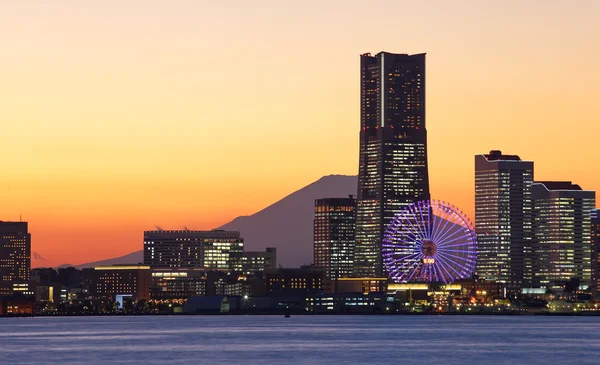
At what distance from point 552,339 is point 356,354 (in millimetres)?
51193

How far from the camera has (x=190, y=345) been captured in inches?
6801

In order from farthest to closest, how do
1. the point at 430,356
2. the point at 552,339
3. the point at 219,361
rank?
the point at 552,339 → the point at 430,356 → the point at 219,361

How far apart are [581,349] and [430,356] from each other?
24.5 metres

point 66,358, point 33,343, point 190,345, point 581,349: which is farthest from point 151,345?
point 581,349

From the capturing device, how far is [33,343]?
182125mm

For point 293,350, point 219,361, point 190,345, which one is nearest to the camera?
point 219,361

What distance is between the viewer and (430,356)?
487 feet

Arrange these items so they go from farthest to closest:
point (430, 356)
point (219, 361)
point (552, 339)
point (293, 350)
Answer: point (552, 339)
point (293, 350)
point (430, 356)
point (219, 361)

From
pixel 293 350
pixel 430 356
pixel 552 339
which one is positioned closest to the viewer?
pixel 430 356

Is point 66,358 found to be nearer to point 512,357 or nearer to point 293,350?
point 293,350

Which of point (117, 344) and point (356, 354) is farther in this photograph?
point (117, 344)

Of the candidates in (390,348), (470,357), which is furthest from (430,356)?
(390,348)

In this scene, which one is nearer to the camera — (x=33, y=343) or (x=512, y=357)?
(x=512, y=357)

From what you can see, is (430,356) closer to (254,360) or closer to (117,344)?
(254,360)
